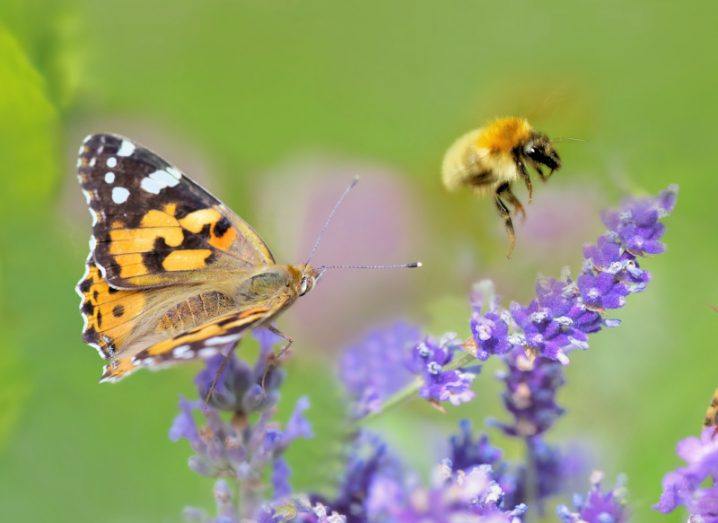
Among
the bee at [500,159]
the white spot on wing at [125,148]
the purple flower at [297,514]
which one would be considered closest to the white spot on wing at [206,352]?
the purple flower at [297,514]

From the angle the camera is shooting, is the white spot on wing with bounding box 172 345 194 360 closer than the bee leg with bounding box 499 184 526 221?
Yes

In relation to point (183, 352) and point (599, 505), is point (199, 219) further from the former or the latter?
point (599, 505)

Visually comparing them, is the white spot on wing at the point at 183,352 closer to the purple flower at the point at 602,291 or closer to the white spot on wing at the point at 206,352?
the white spot on wing at the point at 206,352

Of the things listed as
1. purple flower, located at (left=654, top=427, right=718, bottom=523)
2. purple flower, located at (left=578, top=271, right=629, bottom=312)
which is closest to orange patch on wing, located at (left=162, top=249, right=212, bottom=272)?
purple flower, located at (left=578, top=271, right=629, bottom=312)

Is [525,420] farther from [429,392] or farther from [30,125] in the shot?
[30,125]

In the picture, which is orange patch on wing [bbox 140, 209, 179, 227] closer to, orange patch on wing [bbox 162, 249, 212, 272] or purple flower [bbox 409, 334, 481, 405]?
orange patch on wing [bbox 162, 249, 212, 272]
